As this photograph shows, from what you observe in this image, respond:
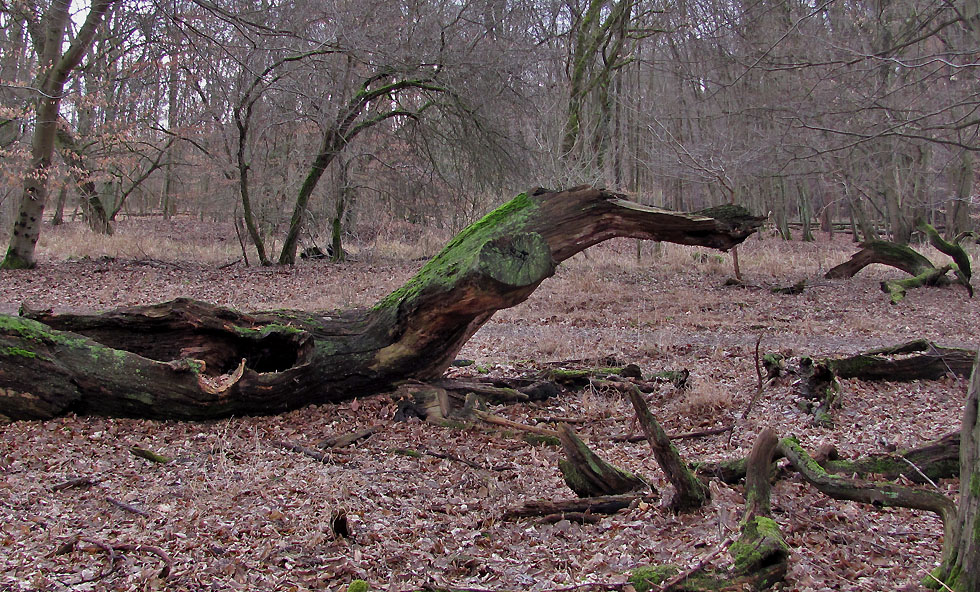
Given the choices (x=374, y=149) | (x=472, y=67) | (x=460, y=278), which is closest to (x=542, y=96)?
(x=472, y=67)

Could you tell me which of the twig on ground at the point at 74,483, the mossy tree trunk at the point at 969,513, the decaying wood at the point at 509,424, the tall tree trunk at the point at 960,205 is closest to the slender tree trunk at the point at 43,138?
the twig on ground at the point at 74,483

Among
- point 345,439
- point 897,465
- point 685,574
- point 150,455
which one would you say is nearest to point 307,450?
point 345,439

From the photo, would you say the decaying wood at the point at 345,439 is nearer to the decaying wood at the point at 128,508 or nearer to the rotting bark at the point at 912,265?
the decaying wood at the point at 128,508

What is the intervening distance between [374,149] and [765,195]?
806 inches

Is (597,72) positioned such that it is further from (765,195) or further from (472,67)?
(765,195)

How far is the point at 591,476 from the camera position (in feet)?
12.9

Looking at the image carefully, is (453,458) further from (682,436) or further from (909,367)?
(909,367)

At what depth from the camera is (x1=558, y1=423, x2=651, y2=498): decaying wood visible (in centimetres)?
389

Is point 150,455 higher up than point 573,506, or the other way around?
point 573,506

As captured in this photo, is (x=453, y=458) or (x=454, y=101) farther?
(x=454, y=101)

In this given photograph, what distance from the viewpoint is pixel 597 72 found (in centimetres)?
2297

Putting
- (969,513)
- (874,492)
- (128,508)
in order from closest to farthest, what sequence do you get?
(969,513) → (874,492) → (128,508)

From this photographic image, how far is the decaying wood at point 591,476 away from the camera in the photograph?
389 centimetres

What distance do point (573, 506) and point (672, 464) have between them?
1.98 ft
